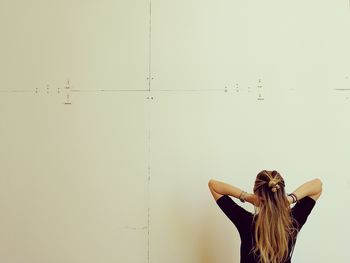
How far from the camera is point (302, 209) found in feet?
5.00

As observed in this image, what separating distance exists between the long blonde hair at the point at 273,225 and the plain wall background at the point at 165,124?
55 centimetres

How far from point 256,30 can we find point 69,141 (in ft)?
4.48

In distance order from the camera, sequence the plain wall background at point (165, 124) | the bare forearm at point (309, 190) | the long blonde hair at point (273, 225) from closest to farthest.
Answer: the long blonde hair at point (273, 225) → the bare forearm at point (309, 190) → the plain wall background at point (165, 124)

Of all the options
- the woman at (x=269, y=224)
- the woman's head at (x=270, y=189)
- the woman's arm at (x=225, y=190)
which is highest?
the woman's head at (x=270, y=189)

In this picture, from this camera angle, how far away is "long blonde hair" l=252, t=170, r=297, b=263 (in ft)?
4.61

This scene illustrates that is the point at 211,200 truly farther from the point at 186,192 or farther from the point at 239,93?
the point at 239,93

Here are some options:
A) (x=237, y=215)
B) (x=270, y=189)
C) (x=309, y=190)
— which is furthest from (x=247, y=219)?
(x=309, y=190)

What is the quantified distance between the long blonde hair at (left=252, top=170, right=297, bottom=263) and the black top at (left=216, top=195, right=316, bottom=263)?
3 centimetres

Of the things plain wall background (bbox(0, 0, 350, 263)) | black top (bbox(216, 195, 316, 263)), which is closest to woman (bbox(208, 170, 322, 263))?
black top (bbox(216, 195, 316, 263))

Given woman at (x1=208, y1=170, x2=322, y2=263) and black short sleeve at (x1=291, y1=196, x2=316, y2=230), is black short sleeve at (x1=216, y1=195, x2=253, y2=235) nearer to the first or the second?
woman at (x1=208, y1=170, x2=322, y2=263)

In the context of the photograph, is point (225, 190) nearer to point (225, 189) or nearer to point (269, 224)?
point (225, 189)

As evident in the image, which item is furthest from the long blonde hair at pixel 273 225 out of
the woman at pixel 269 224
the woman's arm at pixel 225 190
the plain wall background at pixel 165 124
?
the plain wall background at pixel 165 124

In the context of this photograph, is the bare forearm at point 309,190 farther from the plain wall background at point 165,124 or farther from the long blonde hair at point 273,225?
the plain wall background at point 165,124

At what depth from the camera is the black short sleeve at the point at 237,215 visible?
1471 millimetres
